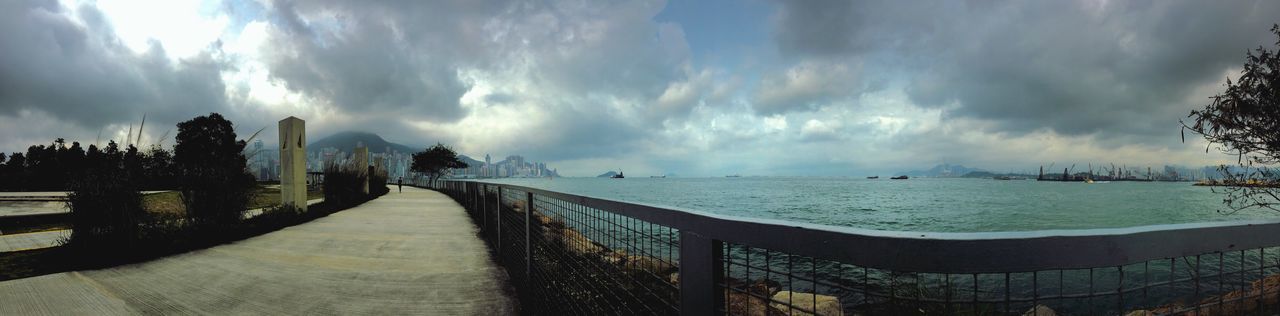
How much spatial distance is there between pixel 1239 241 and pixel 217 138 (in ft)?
210

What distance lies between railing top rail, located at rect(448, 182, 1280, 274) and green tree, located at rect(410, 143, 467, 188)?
187 feet

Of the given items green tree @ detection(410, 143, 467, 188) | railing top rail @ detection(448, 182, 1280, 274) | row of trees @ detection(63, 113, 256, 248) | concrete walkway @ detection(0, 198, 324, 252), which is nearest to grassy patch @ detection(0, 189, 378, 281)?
row of trees @ detection(63, 113, 256, 248)

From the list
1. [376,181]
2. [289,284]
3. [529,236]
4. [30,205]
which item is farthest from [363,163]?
[529,236]

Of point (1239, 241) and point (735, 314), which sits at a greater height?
point (1239, 241)

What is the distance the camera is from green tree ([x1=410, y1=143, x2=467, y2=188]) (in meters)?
54.9

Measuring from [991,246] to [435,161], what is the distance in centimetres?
5863

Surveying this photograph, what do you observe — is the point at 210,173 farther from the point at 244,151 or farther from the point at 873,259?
the point at 873,259

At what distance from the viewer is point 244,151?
1136cm

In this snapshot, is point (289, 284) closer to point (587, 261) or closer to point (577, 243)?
point (577, 243)

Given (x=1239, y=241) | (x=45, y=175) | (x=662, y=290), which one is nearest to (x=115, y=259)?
(x=662, y=290)

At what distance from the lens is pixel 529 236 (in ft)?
14.9

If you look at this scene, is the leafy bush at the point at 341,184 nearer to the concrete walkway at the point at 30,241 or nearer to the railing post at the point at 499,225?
the concrete walkway at the point at 30,241

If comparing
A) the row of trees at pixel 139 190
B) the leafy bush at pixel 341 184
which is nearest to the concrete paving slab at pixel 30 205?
the leafy bush at pixel 341 184

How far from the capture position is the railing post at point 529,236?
4461 millimetres
